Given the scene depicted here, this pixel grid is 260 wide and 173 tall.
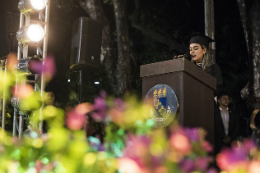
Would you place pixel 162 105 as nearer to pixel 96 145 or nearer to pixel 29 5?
pixel 96 145

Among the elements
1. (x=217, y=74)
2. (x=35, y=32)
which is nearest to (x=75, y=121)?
(x=217, y=74)

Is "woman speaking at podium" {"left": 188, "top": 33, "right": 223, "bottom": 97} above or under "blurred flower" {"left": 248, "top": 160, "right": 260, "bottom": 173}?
above

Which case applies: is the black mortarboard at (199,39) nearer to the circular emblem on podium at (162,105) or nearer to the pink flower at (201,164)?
the circular emblem on podium at (162,105)

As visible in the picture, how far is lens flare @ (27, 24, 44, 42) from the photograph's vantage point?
4.36 meters

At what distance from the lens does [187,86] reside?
1.89 metres

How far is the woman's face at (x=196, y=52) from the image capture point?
2.68 metres

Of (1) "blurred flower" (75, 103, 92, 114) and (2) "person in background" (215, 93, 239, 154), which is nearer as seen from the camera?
(1) "blurred flower" (75, 103, 92, 114)

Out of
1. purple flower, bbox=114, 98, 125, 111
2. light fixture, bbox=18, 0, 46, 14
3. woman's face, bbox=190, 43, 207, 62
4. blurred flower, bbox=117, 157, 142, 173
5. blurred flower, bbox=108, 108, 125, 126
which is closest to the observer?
blurred flower, bbox=117, 157, 142, 173

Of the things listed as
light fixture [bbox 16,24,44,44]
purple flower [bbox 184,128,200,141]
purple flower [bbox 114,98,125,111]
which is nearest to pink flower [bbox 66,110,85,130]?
purple flower [bbox 184,128,200,141]

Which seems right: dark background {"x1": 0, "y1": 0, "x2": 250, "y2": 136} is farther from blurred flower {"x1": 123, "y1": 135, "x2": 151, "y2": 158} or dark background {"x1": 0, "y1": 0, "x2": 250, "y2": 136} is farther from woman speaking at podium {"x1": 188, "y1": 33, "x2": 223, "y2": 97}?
blurred flower {"x1": 123, "y1": 135, "x2": 151, "y2": 158}

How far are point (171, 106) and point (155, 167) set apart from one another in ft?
4.13

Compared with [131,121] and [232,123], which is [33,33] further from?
[131,121]

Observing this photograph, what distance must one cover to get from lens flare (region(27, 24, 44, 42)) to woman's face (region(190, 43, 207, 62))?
2584 millimetres

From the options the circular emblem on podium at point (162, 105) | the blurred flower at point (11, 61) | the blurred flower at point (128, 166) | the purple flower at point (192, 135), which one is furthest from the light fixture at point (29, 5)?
the blurred flower at point (128, 166)
